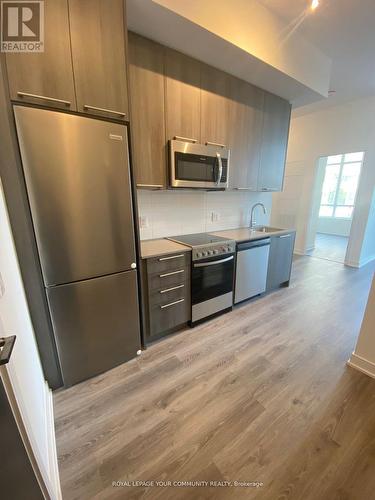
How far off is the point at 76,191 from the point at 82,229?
251mm

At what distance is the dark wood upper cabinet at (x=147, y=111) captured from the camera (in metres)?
1.71

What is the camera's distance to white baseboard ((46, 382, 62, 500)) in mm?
1038

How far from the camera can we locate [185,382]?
1687mm

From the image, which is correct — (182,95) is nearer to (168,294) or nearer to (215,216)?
(215,216)

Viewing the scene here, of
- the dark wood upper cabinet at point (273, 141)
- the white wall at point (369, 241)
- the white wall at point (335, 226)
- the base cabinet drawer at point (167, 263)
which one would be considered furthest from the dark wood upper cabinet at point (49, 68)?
the white wall at point (335, 226)

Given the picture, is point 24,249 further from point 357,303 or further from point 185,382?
point 357,303

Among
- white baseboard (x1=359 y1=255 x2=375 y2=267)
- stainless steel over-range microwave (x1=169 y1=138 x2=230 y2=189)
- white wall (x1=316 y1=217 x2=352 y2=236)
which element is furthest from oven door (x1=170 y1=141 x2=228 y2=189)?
white wall (x1=316 y1=217 x2=352 y2=236)

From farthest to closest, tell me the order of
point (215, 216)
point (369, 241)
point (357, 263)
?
point (369, 241), point (357, 263), point (215, 216)

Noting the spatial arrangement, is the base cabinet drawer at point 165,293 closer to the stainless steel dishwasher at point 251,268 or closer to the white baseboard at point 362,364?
the stainless steel dishwasher at point 251,268

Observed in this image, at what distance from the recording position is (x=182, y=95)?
77.9 inches

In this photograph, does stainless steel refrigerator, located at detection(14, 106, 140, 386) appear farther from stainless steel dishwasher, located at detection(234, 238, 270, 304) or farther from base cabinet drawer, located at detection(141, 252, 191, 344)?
stainless steel dishwasher, located at detection(234, 238, 270, 304)

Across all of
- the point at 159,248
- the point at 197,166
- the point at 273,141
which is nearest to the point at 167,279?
the point at 159,248

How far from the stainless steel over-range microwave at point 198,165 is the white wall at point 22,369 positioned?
1346 millimetres

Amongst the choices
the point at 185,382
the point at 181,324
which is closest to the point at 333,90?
the point at 181,324
